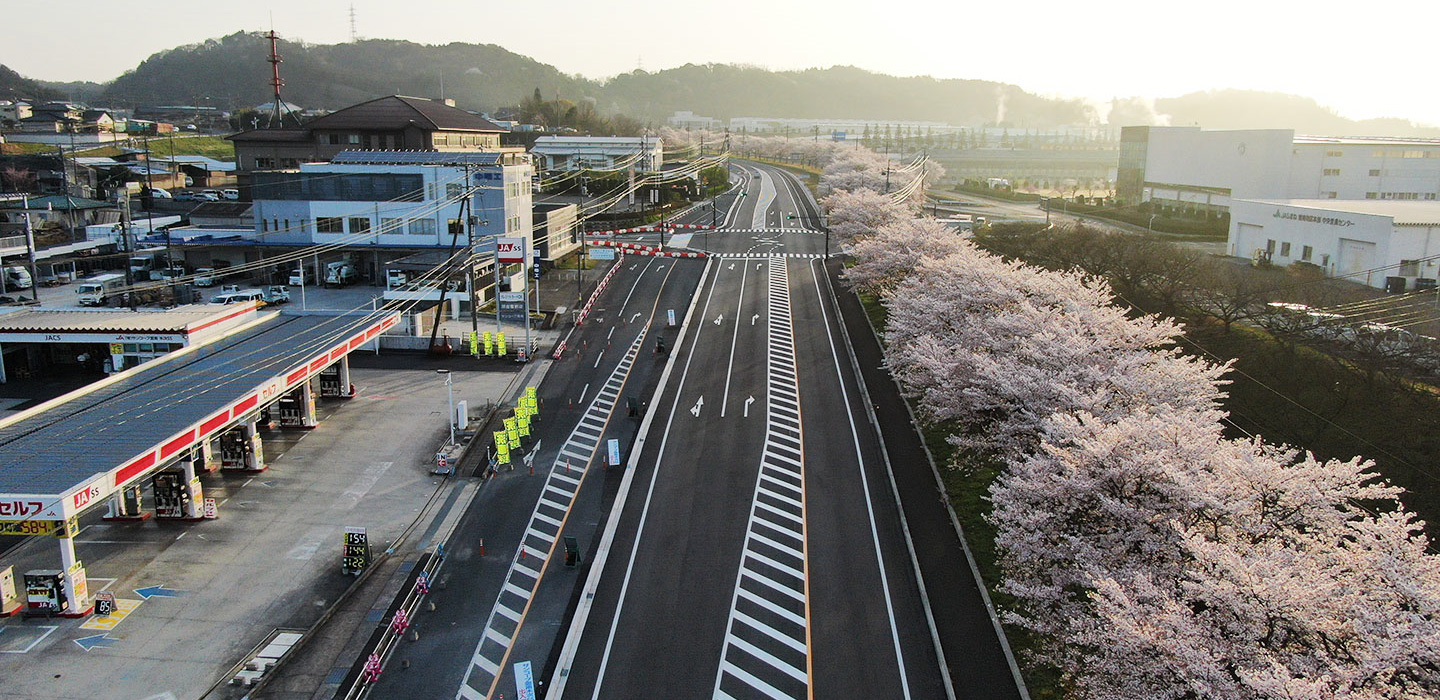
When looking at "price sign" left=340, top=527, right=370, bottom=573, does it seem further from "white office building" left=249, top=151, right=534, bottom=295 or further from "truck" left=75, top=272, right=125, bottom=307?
"white office building" left=249, top=151, right=534, bottom=295

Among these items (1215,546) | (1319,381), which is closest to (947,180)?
(1319,381)

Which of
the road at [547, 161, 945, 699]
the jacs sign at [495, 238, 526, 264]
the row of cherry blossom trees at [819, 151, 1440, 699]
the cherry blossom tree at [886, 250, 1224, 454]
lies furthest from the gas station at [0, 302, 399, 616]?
the cherry blossom tree at [886, 250, 1224, 454]

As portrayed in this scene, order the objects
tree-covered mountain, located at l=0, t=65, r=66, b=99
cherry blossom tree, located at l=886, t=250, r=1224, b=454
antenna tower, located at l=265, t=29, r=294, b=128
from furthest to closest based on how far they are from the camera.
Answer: tree-covered mountain, located at l=0, t=65, r=66, b=99
antenna tower, located at l=265, t=29, r=294, b=128
cherry blossom tree, located at l=886, t=250, r=1224, b=454

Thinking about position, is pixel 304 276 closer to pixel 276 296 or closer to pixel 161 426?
pixel 276 296

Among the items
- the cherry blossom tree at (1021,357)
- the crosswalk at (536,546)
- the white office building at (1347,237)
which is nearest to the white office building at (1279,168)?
the white office building at (1347,237)

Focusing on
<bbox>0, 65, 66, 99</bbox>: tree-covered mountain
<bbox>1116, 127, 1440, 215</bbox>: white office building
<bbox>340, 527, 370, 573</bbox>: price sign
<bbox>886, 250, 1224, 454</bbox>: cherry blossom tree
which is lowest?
<bbox>340, 527, 370, 573</bbox>: price sign

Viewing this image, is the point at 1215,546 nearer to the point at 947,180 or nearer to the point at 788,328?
the point at 788,328
